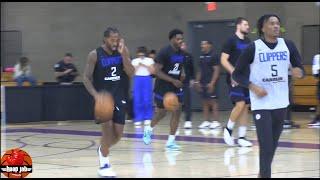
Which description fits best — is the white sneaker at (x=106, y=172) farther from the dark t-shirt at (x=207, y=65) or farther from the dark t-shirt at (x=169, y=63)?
the dark t-shirt at (x=207, y=65)

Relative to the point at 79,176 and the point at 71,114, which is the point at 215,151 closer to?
the point at 79,176

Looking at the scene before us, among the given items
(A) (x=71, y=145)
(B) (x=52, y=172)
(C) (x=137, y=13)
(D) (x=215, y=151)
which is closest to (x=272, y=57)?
(B) (x=52, y=172)

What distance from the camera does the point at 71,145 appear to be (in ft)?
43.8

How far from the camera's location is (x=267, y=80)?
7.71 metres

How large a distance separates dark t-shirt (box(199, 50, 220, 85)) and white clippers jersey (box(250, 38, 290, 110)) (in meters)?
8.88

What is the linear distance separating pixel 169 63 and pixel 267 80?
4613mm

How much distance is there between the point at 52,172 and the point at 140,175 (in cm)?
131

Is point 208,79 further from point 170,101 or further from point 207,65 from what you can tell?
point 170,101

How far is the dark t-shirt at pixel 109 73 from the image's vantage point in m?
9.40

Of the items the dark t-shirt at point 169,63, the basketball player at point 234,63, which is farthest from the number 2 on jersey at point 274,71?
the dark t-shirt at point 169,63

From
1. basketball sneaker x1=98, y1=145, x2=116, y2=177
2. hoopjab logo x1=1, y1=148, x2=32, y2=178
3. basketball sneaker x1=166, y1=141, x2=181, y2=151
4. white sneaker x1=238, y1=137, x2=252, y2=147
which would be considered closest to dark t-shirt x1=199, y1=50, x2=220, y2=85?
white sneaker x1=238, y1=137, x2=252, y2=147

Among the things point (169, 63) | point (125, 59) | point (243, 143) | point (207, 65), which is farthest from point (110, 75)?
point (207, 65)

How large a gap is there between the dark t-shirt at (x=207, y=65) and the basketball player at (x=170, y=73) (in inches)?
176

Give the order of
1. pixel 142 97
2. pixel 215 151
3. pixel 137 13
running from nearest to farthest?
pixel 215 151 → pixel 142 97 → pixel 137 13
